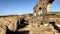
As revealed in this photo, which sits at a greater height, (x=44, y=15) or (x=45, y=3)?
(x=45, y=3)

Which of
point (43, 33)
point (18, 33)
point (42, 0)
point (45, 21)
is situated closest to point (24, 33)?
point (18, 33)

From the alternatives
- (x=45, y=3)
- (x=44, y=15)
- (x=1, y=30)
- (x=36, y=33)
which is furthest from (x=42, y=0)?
(x=1, y=30)

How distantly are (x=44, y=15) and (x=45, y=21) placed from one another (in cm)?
73

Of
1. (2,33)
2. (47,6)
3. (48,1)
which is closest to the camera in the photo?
(2,33)

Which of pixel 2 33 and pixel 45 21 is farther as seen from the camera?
pixel 45 21

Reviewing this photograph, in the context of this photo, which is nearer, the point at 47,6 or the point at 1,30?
the point at 1,30

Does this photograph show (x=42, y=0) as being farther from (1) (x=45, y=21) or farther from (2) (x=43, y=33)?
(2) (x=43, y=33)

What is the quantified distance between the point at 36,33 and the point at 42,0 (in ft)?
17.2

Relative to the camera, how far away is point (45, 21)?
1759 centimetres

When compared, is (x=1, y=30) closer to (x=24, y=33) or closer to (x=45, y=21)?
(x=24, y=33)

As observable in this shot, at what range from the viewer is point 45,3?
681 inches

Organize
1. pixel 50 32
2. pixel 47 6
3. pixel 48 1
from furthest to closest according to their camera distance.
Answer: pixel 47 6
pixel 48 1
pixel 50 32

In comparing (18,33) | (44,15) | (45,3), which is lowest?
(18,33)

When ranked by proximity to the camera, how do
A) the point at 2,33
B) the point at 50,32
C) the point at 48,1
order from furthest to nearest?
the point at 48,1 → the point at 50,32 → the point at 2,33
